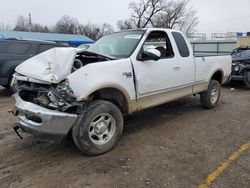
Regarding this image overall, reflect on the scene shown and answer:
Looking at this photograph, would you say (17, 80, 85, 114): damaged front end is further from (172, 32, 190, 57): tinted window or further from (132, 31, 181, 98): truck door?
(172, 32, 190, 57): tinted window

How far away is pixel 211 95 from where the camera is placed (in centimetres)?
696

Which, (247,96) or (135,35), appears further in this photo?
(247,96)

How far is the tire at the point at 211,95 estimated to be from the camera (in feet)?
22.3

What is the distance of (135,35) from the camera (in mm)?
5094

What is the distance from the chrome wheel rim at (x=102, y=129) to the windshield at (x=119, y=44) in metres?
1.15

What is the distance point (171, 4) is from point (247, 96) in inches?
1971

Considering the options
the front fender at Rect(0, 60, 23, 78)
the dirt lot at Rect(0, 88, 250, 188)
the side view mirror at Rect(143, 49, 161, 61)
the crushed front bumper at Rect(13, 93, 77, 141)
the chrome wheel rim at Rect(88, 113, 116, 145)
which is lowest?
the dirt lot at Rect(0, 88, 250, 188)

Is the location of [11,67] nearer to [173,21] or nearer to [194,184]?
[194,184]

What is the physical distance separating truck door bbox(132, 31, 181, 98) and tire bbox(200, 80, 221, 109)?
1566 millimetres

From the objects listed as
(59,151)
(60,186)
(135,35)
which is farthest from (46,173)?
(135,35)

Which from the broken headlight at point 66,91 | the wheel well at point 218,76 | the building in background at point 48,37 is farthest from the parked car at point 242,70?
the building in background at point 48,37

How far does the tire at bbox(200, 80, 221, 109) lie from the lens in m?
6.80

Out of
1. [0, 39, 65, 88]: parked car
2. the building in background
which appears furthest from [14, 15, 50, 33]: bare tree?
[0, 39, 65, 88]: parked car

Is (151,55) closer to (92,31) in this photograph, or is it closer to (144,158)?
(144,158)
